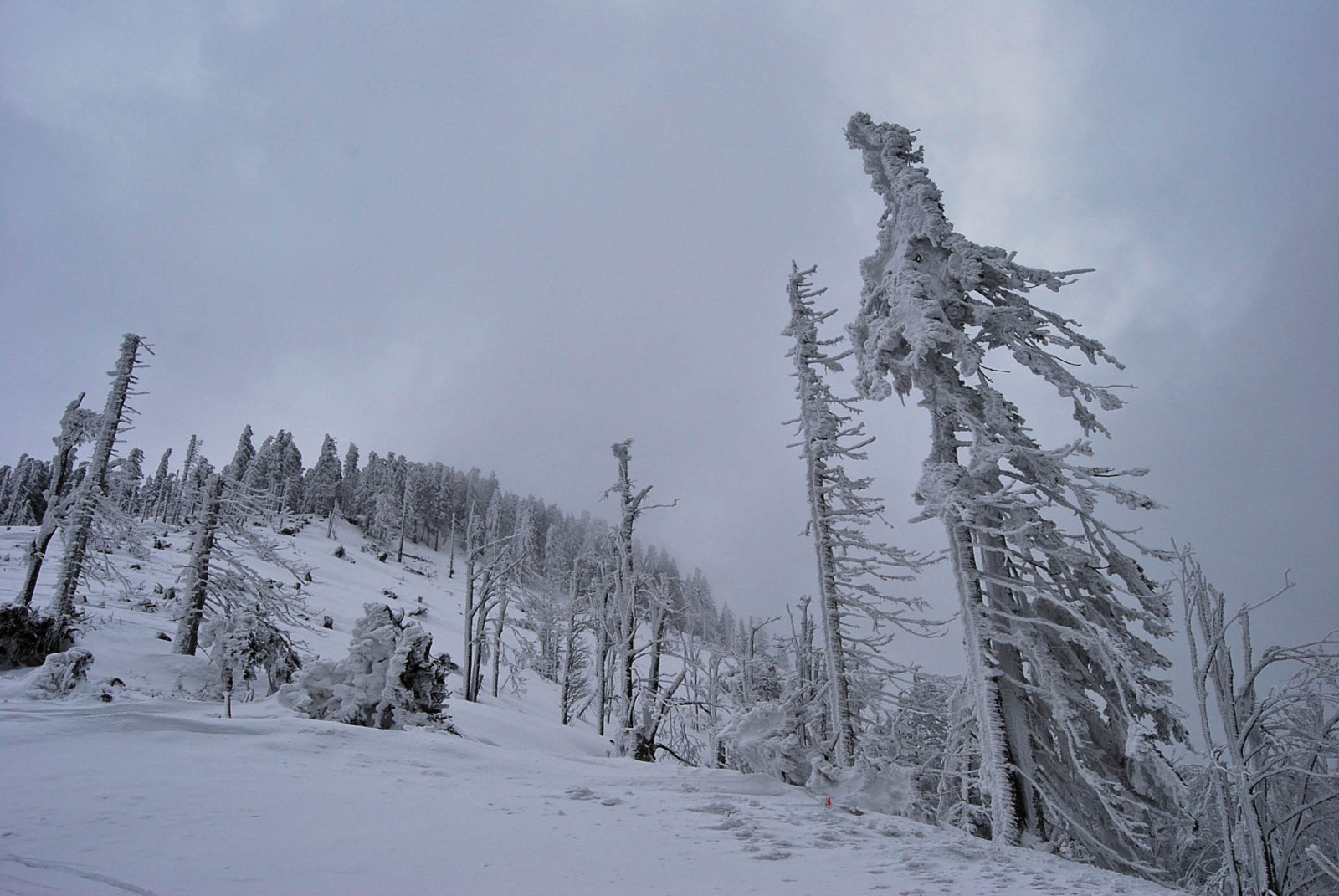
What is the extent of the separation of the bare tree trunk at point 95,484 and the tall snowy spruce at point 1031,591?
22910 millimetres

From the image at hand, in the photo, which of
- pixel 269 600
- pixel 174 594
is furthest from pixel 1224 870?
pixel 174 594

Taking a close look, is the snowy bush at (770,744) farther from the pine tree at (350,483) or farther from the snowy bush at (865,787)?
the pine tree at (350,483)

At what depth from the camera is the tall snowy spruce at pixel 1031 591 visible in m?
7.82

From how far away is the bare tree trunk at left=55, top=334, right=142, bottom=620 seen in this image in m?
18.6

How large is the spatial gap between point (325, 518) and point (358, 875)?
91084 mm

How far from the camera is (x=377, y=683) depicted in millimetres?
10594

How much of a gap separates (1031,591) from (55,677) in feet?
41.2

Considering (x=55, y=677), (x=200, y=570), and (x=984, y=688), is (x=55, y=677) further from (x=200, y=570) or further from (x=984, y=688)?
(x=200, y=570)

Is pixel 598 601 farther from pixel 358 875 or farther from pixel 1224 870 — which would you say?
pixel 358 875

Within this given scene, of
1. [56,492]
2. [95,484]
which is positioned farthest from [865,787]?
[56,492]

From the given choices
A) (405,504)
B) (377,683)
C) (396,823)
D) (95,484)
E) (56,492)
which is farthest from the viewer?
(405,504)

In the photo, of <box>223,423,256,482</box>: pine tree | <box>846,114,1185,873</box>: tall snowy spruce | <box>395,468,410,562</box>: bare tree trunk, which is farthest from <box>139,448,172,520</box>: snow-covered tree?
<box>846,114,1185,873</box>: tall snowy spruce

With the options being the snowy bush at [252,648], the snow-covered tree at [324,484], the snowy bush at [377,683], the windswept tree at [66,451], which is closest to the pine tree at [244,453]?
the snow-covered tree at [324,484]

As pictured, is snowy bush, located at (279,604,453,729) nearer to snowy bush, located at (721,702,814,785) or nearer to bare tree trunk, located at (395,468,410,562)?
snowy bush, located at (721,702,814,785)
